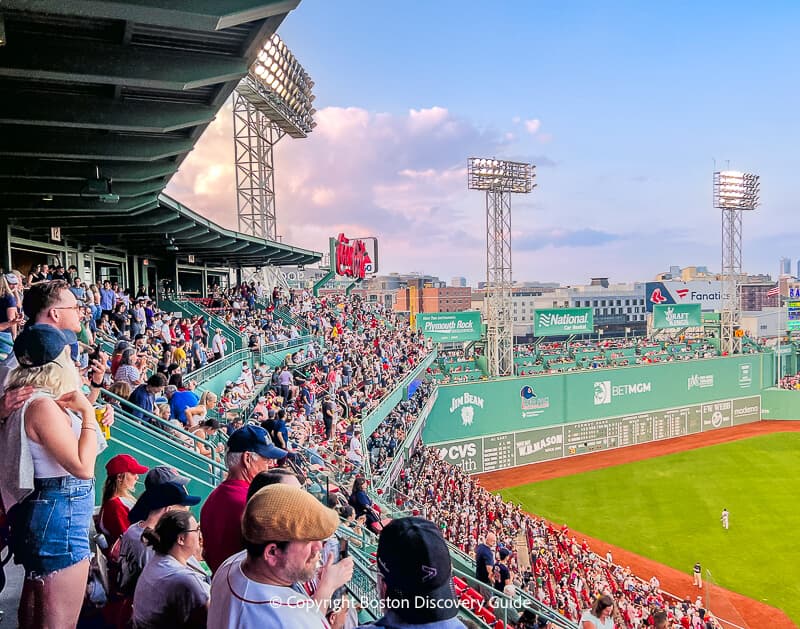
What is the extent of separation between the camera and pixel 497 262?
2784 centimetres

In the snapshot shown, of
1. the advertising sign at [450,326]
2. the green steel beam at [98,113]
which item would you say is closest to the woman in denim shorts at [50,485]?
the green steel beam at [98,113]

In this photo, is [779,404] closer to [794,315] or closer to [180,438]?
[794,315]

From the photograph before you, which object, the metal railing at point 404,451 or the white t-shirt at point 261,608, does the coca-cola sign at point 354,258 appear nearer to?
the metal railing at point 404,451

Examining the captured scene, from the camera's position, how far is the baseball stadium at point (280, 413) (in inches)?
86.0

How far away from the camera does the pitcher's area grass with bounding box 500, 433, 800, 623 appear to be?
17.7m

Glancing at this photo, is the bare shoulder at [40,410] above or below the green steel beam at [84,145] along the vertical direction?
below

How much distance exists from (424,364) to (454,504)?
852cm

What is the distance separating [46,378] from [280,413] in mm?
6598

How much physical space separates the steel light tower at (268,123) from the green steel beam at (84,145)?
1591cm

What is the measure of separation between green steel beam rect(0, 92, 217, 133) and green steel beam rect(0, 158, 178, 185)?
214 cm

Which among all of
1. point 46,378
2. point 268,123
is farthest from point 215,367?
point 268,123

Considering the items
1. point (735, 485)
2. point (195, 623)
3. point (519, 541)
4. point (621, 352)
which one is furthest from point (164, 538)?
point (621, 352)

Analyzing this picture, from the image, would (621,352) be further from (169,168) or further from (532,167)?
(169,168)

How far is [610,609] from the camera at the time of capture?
18.2 ft
